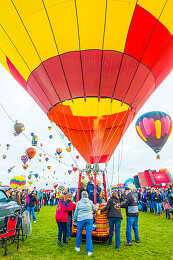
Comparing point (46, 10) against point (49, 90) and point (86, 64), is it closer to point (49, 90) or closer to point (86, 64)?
point (86, 64)

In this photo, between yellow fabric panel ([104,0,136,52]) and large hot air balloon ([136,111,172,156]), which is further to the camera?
large hot air balloon ([136,111,172,156])

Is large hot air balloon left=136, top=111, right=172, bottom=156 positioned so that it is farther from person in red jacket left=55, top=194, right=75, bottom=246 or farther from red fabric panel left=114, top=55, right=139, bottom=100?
person in red jacket left=55, top=194, right=75, bottom=246

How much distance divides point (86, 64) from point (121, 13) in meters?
1.81

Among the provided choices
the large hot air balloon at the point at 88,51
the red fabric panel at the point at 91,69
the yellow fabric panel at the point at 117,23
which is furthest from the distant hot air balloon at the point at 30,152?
the yellow fabric panel at the point at 117,23

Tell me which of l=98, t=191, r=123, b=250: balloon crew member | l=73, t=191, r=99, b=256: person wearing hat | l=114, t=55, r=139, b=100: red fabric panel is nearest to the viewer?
l=73, t=191, r=99, b=256: person wearing hat

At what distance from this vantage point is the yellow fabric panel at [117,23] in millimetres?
5086

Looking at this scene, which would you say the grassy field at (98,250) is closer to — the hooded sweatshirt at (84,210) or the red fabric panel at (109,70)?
the hooded sweatshirt at (84,210)

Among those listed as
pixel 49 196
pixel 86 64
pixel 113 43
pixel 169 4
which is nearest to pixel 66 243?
pixel 86 64

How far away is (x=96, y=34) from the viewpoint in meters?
5.48

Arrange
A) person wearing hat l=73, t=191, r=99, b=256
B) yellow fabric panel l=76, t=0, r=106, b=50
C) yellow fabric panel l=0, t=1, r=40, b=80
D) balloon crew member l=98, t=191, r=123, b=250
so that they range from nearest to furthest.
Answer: person wearing hat l=73, t=191, r=99, b=256 → balloon crew member l=98, t=191, r=123, b=250 → yellow fabric panel l=76, t=0, r=106, b=50 → yellow fabric panel l=0, t=1, r=40, b=80

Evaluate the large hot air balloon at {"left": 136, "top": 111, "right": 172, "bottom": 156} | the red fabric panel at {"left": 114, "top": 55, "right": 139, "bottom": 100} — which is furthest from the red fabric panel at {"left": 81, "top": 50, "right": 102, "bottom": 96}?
the large hot air balloon at {"left": 136, "top": 111, "right": 172, "bottom": 156}

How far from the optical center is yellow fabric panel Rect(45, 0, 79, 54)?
16.9 ft

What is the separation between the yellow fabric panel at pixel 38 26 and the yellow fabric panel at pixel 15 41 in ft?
0.58

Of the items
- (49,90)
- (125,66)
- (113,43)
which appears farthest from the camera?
(49,90)
